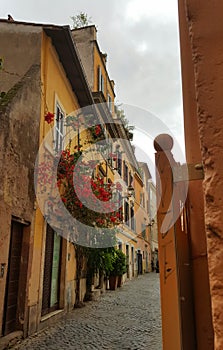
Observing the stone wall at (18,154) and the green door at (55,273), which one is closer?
the stone wall at (18,154)

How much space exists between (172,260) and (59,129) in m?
8.38

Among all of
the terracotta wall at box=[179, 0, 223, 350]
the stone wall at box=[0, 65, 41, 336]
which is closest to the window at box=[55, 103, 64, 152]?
the stone wall at box=[0, 65, 41, 336]

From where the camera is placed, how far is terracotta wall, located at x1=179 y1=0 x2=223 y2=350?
68 cm

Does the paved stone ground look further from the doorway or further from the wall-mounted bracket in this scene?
the wall-mounted bracket

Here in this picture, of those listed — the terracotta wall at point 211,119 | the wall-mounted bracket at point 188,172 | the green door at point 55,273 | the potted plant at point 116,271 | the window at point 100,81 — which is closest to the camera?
the terracotta wall at point 211,119

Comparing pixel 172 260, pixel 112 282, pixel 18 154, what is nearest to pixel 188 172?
pixel 172 260

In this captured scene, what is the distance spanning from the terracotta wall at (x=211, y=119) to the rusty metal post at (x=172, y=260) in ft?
2.67

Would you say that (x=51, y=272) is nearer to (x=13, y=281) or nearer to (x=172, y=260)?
(x=13, y=281)

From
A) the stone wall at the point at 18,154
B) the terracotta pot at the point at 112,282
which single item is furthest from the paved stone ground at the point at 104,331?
the terracotta pot at the point at 112,282

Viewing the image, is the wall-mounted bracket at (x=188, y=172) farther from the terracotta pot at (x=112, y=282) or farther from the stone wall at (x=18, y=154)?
the terracotta pot at (x=112, y=282)

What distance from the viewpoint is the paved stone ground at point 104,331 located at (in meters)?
5.66

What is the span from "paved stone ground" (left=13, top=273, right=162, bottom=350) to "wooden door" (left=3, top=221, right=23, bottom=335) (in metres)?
0.44

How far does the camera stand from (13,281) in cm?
628

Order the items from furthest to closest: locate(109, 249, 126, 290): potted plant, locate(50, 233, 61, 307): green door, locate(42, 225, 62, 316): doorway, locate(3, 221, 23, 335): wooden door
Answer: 1. locate(109, 249, 126, 290): potted plant
2. locate(50, 233, 61, 307): green door
3. locate(42, 225, 62, 316): doorway
4. locate(3, 221, 23, 335): wooden door
